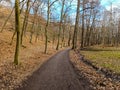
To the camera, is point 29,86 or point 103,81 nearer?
point 29,86

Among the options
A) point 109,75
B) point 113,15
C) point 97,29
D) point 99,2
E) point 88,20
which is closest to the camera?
point 109,75

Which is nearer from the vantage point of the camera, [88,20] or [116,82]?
[116,82]

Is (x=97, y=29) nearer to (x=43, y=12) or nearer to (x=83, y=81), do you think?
(x=43, y=12)

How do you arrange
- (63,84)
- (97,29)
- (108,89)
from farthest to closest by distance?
(97,29)
(63,84)
(108,89)

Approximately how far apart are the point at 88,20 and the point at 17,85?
163 ft

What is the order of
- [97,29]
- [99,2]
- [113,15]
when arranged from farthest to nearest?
[97,29] → [113,15] → [99,2]

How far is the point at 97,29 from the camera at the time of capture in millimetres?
85188

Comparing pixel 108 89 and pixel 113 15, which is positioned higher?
pixel 113 15

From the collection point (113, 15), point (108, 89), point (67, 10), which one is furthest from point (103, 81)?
point (113, 15)

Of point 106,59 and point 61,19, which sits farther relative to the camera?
point 61,19

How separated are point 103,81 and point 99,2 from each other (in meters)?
42.2

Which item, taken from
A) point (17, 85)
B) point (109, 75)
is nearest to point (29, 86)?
point (17, 85)

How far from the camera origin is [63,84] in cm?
1121

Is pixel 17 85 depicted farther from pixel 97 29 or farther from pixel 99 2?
pixel 97 29
